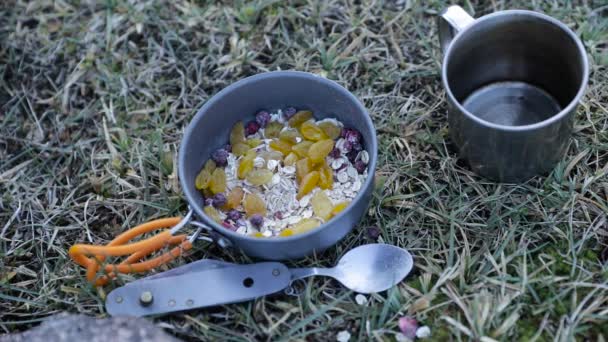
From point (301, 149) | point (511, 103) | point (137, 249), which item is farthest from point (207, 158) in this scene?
point (511, 103)

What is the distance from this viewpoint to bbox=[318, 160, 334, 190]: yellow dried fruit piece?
74.7 inches

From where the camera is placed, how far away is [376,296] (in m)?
1.76

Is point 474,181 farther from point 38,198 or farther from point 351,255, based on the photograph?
point 38,198

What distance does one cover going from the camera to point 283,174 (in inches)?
76.7

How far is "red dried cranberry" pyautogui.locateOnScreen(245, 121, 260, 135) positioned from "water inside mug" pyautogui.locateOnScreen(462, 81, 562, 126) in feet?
1.89

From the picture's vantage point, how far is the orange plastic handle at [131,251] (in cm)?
173

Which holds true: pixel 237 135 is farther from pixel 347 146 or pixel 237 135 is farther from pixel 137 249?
pixel 137 249

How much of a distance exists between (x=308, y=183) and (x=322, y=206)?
3.2 inches

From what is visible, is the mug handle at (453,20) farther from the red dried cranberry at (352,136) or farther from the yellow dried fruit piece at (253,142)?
the yellow dried fruit piece at (253,142)

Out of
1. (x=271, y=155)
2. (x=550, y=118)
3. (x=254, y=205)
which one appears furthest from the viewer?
(x=271, y=155)

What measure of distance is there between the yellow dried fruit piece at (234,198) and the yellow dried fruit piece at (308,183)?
0.49 feet

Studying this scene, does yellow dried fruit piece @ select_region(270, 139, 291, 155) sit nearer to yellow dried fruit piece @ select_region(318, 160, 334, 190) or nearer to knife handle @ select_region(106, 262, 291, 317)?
yellow dried fruit piece @ select_region(318, 160, 334, 190)

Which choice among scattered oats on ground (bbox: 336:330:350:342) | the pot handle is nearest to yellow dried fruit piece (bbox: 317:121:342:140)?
the pot handle

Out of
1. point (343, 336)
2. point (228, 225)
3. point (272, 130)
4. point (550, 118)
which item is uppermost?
point (550, 118)
